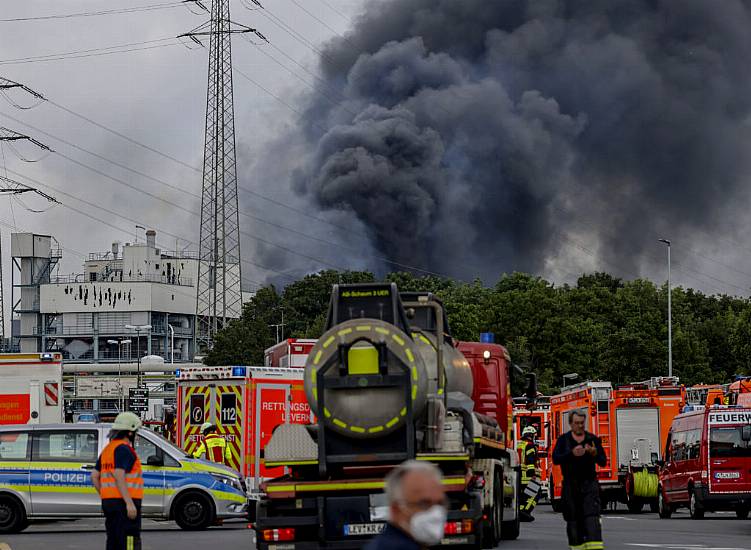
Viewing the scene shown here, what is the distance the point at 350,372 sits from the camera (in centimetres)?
1494

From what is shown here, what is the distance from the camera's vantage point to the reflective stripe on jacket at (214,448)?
27.4m

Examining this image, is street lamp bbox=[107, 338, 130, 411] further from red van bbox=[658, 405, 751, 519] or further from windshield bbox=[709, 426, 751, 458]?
windshield bbox=[709, 426, 751, 458]

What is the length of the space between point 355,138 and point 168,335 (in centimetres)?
2833

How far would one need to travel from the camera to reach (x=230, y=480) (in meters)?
24.9

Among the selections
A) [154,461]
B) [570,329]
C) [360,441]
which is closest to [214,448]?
[154,461]

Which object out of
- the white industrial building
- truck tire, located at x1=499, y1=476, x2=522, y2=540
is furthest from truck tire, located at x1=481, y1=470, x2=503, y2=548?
the white industrial building

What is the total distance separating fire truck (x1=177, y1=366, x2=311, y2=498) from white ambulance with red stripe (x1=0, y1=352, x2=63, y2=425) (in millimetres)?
4974

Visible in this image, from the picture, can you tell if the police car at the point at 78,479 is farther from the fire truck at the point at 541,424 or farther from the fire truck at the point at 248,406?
the fire truck at the point at 541,424

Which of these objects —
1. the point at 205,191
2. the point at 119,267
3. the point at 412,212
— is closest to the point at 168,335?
the point at 119,267

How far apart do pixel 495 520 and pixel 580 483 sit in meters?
4.05

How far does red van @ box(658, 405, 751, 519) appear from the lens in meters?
29.0

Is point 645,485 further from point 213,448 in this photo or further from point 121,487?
point 121,487

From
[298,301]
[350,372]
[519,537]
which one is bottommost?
[519,537]

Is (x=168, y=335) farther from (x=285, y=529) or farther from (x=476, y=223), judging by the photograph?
(x=285, y=529)
